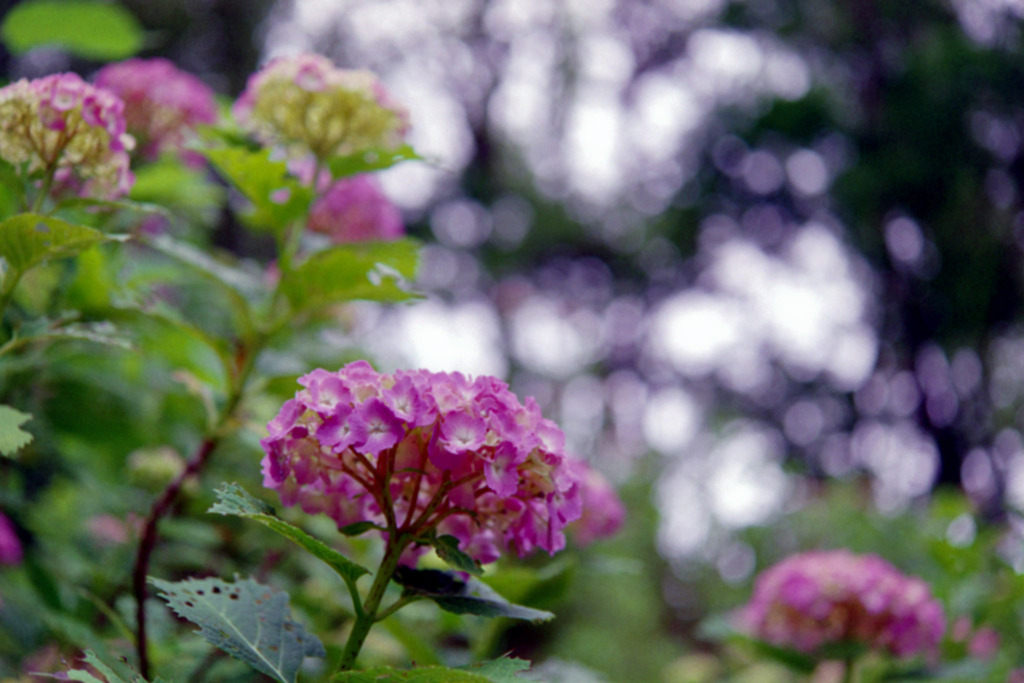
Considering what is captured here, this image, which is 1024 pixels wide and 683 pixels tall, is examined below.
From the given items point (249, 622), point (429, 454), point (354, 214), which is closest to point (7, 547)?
point (354, 214)

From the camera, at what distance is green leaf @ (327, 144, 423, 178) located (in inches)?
49.9

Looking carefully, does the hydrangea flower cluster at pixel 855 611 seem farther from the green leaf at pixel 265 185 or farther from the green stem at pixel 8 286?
the green stem at pixel 8 286

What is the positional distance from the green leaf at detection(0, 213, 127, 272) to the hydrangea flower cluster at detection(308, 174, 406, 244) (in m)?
0.93

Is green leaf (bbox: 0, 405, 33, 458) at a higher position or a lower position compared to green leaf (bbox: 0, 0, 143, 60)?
lower

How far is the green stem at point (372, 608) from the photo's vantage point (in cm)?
83

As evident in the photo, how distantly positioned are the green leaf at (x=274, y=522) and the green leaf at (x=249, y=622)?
13 cm

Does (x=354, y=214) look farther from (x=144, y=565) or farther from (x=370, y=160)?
(x=144, y=565)

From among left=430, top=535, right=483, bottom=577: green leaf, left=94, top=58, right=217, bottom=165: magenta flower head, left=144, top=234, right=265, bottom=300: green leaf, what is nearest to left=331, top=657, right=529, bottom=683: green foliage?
left=430, top=535, right=483, bottom=577: green leaf

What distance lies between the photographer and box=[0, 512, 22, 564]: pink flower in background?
1.72 meters

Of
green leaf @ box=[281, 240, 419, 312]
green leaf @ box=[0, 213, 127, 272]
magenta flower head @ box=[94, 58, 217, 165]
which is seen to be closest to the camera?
green leaf @ box=[0, 213, 127, 272]

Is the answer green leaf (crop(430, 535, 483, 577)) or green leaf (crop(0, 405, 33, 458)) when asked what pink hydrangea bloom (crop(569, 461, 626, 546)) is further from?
green leaf (crop(0, 405, 33, 458))

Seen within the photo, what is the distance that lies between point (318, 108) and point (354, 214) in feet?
1.82

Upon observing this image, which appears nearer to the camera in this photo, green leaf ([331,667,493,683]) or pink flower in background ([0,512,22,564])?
green leaf ([331,667,493,683])

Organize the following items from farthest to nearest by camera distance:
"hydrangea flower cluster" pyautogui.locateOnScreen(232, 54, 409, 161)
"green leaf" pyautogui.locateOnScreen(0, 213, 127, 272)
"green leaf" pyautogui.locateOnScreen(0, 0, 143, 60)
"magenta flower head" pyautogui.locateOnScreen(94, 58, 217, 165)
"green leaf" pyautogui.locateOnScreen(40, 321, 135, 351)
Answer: "magenta flower head" pyautogui.locateOnScreen(94, 58, 217, 165) < "green leaf" pyautogui.locateOnScreen(0, 0, 143, 60) < "hydrangea flower cluster" pyautogui.locateOnScreen(232, 54, 409, 161) < "green leaf" pyautogui.locateOnScreen(40, 321, 135, 351) < "green leaf" pyautogui.locateOnScreen(0, 213, 127, 272)
